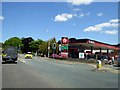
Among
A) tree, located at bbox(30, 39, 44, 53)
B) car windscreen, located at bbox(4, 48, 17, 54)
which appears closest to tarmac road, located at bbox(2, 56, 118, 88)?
car windscreen, located at bbox(4, 48, 17, 54)

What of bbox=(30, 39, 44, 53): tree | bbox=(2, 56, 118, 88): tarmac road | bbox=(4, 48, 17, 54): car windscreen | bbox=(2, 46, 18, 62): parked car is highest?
bbox=(30, 39, 44, 53): tree

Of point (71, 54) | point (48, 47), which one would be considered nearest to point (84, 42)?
point (71, 54)

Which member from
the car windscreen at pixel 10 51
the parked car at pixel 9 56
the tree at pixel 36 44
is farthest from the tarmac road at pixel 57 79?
the tree at pixel 36 44

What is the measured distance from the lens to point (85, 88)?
15.6 meters

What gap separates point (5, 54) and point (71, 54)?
50799 millimetres

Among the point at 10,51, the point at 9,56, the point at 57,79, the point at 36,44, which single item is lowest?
the point at 57,79

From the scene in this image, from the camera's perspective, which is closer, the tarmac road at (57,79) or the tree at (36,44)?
the tarmac road at (57,79)

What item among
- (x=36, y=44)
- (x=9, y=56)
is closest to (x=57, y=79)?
(x=9, y=56)

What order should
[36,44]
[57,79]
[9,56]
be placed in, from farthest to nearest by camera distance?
1. [36,44]
2. [9,56]
3. [57,79]

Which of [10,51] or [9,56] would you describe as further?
[10,51]

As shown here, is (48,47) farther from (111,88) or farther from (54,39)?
(111,88)

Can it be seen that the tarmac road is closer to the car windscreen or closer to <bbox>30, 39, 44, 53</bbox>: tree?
the car windscreen

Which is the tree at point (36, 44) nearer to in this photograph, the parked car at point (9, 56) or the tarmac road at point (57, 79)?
the parked car at point (9, 56)

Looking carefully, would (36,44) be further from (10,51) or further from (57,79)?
(57,79)
